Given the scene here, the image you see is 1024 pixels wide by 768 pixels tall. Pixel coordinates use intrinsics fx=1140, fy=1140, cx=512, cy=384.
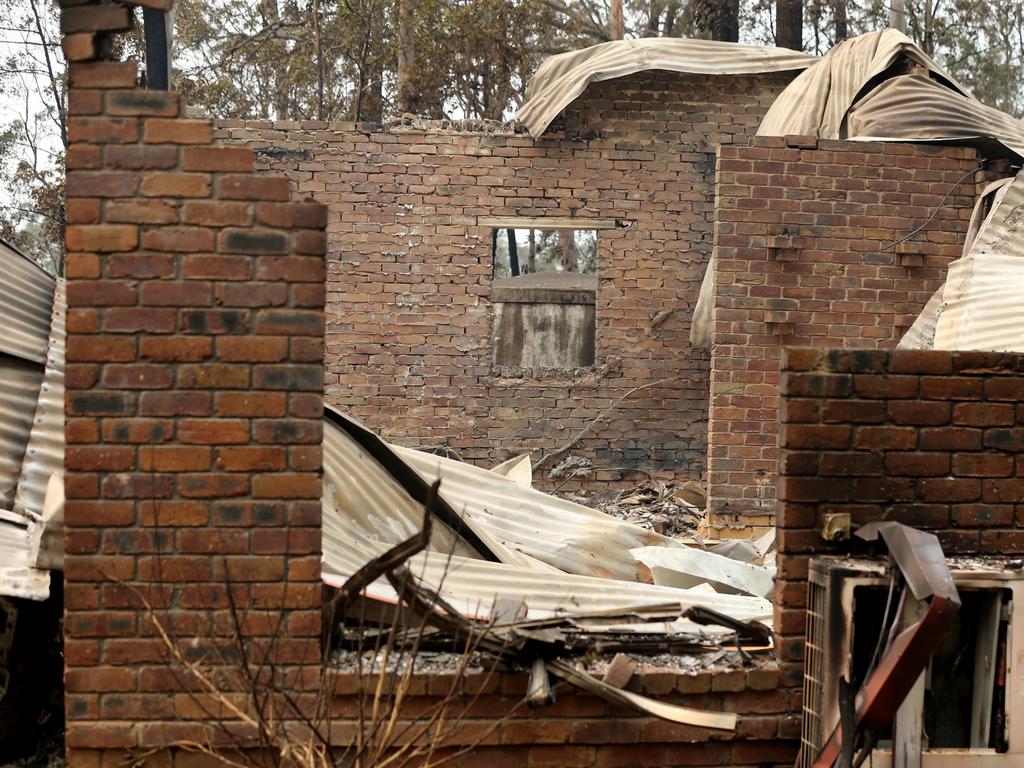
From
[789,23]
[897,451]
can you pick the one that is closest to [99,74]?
[897,451]

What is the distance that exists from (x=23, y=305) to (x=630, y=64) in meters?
6.45

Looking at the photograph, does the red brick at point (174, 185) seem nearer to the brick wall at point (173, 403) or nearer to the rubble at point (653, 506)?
the brick wall at point (173, 403)

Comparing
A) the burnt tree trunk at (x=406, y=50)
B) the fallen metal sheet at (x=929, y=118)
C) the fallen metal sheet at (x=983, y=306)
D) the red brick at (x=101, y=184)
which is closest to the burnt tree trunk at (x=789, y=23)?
the burnt tree trunk at (x=406, y=50)

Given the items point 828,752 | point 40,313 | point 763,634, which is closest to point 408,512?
point 763,634

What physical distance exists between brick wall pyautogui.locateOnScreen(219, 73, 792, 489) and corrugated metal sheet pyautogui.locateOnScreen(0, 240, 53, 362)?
431 centimetres

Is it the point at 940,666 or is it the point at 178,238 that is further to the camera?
the point at 940,666

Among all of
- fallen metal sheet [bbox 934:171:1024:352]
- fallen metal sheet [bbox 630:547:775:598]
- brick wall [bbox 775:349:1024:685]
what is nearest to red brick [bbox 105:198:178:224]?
brick wall [bbox 775:349:1024:685]

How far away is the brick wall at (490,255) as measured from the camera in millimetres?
10695

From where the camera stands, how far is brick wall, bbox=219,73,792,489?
35.1 ft

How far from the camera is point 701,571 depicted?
5.14 meters

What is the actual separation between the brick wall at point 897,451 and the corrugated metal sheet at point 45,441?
2.65 metres

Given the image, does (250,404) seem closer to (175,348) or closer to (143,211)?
(175,348)

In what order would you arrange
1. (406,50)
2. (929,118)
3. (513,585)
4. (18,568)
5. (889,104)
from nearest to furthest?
(18,568)
(513,585)
(929,118)
(889,104)
(406,50)

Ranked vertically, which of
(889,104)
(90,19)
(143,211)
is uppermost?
(889,104)
